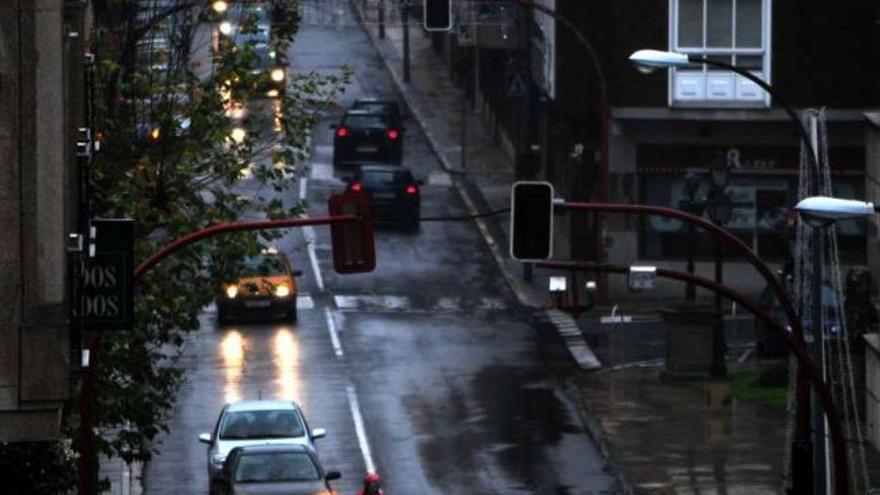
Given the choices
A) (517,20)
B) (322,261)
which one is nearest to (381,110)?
(517,20)

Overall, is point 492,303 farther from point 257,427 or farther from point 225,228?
point 225,228

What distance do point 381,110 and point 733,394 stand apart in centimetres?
2806

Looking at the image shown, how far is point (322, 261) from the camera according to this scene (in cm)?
5878

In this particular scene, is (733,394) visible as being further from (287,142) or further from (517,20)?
(517,20)

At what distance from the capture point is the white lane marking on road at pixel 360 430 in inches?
1578

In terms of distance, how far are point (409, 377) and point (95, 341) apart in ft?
69.5

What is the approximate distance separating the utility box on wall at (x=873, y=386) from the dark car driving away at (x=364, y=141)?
106ft

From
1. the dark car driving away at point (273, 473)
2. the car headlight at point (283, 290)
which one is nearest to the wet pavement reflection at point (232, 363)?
the car headlight at point (283, 290)

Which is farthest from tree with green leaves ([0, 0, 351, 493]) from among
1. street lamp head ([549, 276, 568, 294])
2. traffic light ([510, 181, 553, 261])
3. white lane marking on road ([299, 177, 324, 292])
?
white lane marking on road ([299, 177, 324, 292])

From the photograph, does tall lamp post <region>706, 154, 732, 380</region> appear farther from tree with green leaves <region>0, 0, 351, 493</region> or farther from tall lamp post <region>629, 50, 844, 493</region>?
tall lamp post <region>629, 50, 844, 493</region>

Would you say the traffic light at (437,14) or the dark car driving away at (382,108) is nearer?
the traffic light at (437,14)

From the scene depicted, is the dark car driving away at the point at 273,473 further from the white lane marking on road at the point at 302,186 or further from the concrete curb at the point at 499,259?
the white lane marking on road at the point at 302,186

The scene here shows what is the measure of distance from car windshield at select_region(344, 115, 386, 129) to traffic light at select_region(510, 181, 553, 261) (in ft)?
139

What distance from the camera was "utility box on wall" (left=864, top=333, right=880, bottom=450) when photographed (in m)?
36.3
